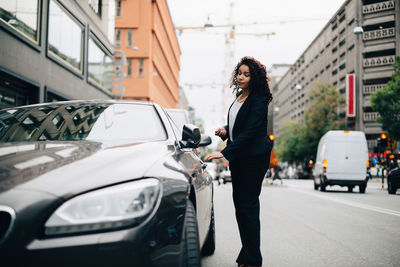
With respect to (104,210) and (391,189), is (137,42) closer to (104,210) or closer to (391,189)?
(391,189)

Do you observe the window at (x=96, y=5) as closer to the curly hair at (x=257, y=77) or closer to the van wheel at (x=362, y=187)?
the van wheel at (x=362, y=187)

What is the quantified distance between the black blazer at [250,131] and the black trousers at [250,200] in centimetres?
8

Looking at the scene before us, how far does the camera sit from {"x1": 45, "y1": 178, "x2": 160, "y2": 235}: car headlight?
6.70ft

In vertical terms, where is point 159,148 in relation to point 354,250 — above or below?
above

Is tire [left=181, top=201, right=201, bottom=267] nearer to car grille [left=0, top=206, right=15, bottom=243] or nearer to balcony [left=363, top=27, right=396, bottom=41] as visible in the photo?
car grille [left=0, top=206, right=15, bottom=243]

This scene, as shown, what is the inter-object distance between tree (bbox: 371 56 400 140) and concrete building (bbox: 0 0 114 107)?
2208 cm

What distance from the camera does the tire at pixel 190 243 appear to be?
8.03ft

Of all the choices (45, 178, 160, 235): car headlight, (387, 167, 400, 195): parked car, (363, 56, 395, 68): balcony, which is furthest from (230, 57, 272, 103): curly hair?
(363, 56, 395, 68): balcony

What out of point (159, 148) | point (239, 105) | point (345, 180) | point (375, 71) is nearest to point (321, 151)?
point (345, 180)

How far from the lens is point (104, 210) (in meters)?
2.12

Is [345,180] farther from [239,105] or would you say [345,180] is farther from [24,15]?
[239,105]

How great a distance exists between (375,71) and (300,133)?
12383 mm

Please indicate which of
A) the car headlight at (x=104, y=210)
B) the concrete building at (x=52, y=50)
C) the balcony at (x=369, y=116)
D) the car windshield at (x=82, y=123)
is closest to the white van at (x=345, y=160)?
the concrete building at (x=52, y=50)

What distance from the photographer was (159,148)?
2.99m
